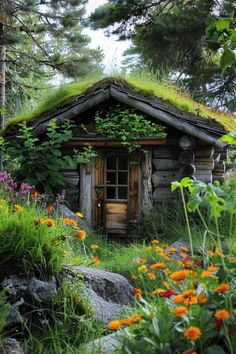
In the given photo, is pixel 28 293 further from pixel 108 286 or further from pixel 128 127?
pixel 128 127

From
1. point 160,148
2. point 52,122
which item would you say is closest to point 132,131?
point 160,148

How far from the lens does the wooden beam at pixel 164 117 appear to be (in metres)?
7.50

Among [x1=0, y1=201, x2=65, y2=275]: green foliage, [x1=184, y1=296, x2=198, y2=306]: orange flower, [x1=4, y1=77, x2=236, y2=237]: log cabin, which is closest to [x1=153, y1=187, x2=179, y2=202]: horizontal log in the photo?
[x1=4, y1=77, x2=236, y2=237]: log cabin

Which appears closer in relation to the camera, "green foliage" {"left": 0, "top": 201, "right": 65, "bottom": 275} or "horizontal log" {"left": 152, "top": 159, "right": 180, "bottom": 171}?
"green foliage" {"left": 0, "top": 201, "right": 65, "bottom": 275}

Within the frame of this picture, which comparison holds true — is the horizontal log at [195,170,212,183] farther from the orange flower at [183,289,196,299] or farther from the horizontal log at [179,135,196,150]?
the orange flower at [183,289,196,299]

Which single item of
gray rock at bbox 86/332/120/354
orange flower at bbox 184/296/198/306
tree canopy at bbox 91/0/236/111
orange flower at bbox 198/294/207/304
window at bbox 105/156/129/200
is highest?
tree canopy at bbox 91/0/236/111

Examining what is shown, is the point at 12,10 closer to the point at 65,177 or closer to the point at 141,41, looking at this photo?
the point at 141,41

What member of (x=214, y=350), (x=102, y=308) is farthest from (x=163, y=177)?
(x=214, y=350)

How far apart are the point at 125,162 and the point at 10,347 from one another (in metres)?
5.79

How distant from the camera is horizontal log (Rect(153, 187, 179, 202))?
8.20m

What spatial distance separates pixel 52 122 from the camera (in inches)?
306

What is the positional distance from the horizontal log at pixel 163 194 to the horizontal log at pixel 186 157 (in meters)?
0.66

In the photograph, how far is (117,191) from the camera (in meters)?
8.42

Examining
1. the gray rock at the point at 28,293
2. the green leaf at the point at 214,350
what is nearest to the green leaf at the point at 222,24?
the green leaf at the point at 214,350
